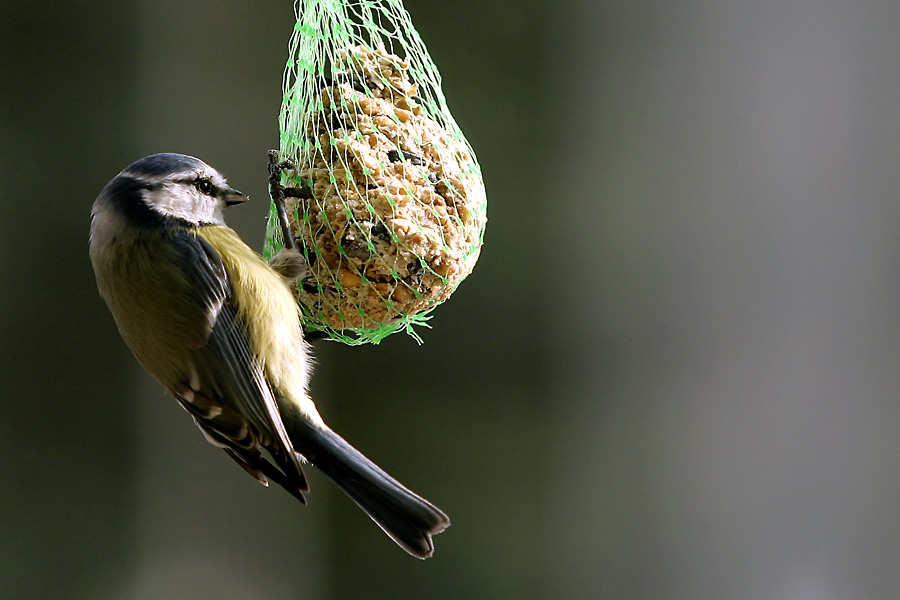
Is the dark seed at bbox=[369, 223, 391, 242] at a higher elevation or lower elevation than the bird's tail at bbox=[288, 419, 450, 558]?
higher

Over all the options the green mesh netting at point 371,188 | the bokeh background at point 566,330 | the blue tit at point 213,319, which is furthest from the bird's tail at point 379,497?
the bokeh background at point 566,330

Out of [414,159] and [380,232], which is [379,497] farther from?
[414,159]

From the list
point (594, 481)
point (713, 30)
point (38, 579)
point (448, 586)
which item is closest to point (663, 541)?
point (594, 481)

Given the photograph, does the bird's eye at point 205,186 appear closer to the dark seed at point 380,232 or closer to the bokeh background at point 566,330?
the dark seed at point 380,232

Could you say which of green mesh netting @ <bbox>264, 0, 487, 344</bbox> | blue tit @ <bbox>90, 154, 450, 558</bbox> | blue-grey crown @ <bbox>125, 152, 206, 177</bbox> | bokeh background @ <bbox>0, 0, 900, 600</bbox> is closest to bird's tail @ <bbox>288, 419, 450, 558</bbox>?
blue tit @ <bbox>90, 154, 450, 558</bbox>

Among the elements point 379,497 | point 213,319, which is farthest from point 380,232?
point 379,497

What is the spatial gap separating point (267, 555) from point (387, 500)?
1.26m

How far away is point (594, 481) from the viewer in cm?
260

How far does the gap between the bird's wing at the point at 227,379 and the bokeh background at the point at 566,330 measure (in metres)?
1.13

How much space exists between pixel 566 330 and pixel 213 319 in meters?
1.56

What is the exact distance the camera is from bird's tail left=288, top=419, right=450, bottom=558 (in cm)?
133

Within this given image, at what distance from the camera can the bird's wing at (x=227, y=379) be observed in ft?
4.00

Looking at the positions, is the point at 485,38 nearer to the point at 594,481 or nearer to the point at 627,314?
the point at 627,314

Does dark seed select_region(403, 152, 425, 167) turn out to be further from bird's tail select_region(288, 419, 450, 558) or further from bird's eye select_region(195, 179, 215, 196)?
bird's tail select_region(288, 419, 450, 558)
